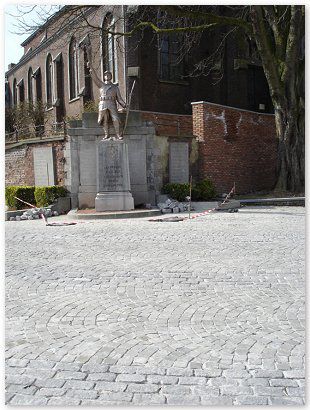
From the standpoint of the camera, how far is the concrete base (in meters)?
13.8

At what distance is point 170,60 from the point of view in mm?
24375

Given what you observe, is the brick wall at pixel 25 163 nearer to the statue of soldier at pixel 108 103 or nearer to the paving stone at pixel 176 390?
the statue of soldier at pixel 108 103

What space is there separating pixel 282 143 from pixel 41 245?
473 inches

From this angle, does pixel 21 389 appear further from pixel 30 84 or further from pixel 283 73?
pixel 30 84

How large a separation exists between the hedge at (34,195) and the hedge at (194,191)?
12.5ft

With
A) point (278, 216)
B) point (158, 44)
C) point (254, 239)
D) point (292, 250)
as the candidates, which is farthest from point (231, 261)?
point (158, 44)

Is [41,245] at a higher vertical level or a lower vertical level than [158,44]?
lower

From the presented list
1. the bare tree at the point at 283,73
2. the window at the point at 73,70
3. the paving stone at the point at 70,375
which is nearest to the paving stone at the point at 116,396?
the paving stone at the point at 70,375

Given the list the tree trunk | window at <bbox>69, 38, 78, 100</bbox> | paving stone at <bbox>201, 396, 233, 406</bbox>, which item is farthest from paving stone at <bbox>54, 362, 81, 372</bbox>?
window at <bbox>69, 38, 78, 100</bbox>

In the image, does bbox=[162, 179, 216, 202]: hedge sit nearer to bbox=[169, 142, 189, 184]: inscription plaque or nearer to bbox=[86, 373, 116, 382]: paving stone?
bbox=[169, 142, 189, 184]: inscription plaque

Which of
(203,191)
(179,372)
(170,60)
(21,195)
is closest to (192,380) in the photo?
(179,372)

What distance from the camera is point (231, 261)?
645 cm

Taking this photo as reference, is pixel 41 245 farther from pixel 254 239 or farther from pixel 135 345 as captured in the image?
pixel 135 345

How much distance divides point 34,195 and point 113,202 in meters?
4.12
